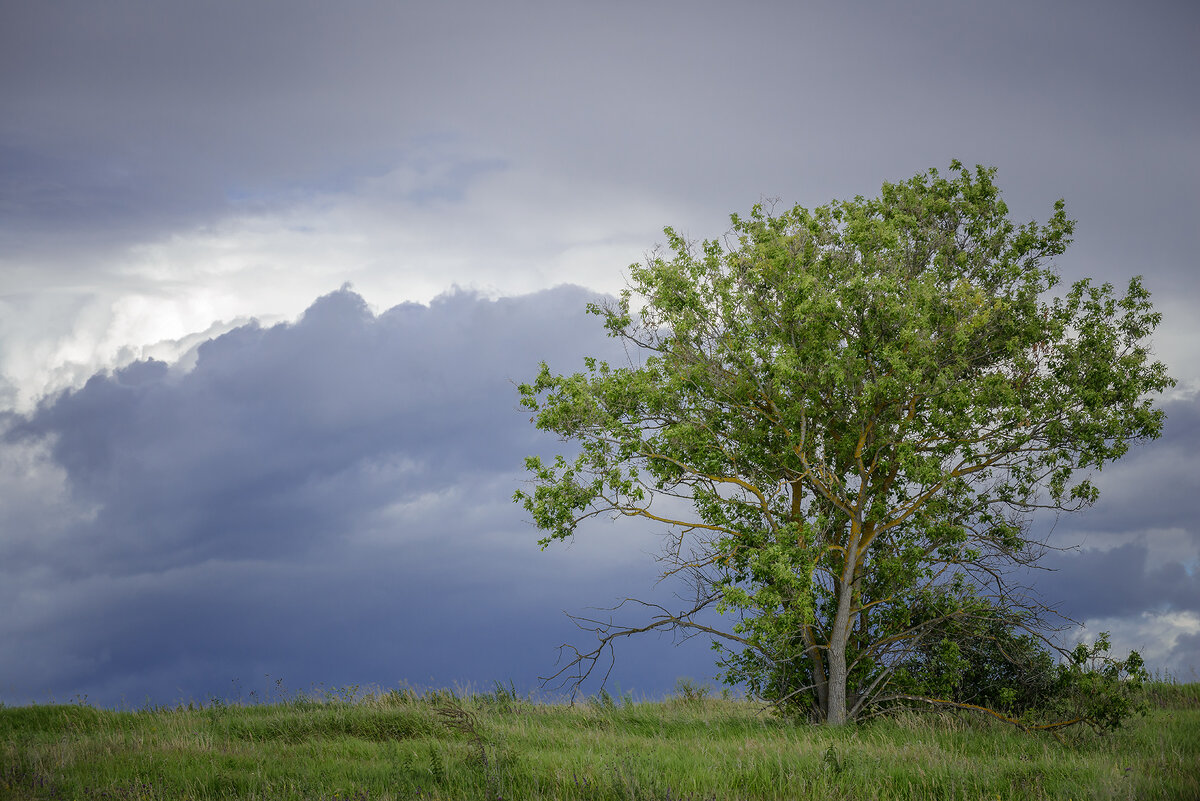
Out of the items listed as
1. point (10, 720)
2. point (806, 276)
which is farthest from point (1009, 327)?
point (10, 720)

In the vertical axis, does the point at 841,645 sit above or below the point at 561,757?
above

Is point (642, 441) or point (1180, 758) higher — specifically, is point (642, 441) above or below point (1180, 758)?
above

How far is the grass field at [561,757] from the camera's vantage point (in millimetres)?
10977

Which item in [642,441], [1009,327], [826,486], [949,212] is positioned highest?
[949,212]

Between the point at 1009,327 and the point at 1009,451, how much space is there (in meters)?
2.80

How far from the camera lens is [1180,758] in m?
12.4

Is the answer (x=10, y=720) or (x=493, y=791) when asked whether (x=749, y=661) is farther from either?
(x=10, y=720)

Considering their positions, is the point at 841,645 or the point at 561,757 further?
the point at 841,645

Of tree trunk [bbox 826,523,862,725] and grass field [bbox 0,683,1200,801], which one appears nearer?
grass field [bbox 0,683,1200,801]

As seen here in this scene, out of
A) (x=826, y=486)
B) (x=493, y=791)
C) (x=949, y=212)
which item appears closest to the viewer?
(x=493, y=791)

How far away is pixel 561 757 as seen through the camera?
13109mm

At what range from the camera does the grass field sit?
11.0 meters

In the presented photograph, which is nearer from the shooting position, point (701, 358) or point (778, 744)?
point (778, 744)

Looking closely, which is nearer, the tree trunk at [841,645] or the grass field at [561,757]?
the grass field at [561,757]
